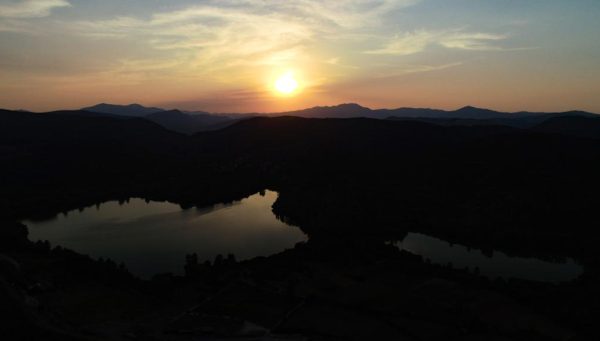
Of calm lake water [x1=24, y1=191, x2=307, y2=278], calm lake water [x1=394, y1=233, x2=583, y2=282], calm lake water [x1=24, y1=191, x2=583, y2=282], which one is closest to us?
calm lake water [x1=394, y1=233, x2=583, y2=282]

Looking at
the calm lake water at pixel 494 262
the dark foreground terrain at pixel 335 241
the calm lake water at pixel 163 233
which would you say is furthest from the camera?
the calm lake water at pixel 163 233

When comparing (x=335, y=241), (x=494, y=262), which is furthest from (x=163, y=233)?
(x=494, y=262)

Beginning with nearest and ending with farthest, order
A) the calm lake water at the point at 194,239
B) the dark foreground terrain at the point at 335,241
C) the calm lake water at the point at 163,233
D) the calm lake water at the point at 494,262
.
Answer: the dark foreground terrain at the point at 335,241 → the calm lake water at the point at 494,262 → the calm lake water at the point at 194,239 → the calm lake water at the point at 163,233

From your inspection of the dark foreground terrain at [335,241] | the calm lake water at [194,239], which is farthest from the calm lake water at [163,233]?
the dark foreground terrain at [335,241]

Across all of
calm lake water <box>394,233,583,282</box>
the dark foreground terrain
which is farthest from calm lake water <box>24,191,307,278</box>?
calm lake water <box>394,233,583,282</box>

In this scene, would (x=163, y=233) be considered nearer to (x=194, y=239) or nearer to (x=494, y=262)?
(x=194, y=239)

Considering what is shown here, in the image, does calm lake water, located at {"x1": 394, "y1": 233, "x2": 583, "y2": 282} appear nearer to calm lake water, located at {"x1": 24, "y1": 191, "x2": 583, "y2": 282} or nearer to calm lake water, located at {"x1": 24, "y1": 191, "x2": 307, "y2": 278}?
calm lake water, located at {"x1": 24, "y1": 191, "x2": 583, "y2": 282}

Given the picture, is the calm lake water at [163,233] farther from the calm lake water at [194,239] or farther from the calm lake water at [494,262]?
the calm lake water at [494,262]
